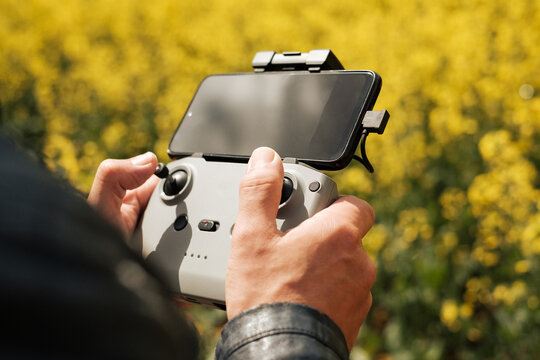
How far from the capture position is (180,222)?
1.13 metres

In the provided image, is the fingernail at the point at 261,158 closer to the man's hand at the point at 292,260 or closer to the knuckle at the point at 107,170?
the man's hand at the point at 292,260

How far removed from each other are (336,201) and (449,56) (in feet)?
8.50

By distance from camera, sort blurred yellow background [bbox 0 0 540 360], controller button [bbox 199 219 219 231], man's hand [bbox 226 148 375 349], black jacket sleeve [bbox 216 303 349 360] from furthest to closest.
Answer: blurred yellow background [bbox 0 0 540 360] < controller button [bbox 199 219 219 231] < man's hand [bbox 226 148 375 349] < black jacket sleeve [bbox 216 303 349 360]

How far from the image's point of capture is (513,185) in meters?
2.19

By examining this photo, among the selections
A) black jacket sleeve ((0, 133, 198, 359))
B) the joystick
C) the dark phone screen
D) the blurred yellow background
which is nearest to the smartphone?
the dark phone screen

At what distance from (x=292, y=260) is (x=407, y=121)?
7.68ft

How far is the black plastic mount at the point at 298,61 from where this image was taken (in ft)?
3.96

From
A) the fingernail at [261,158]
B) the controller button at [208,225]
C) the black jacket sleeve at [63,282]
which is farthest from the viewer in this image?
the controller button at [208,225]

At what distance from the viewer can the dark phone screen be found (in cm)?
111

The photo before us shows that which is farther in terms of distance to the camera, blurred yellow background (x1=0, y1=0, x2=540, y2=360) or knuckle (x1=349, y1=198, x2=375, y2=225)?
blurred yellow background (x1=0, y1=0, x2=540, y2=360)

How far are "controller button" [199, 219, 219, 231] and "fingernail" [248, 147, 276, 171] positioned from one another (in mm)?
188

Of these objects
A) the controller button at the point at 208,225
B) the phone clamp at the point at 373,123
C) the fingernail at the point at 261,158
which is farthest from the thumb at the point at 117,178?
the phone clamp at the point at 373,123

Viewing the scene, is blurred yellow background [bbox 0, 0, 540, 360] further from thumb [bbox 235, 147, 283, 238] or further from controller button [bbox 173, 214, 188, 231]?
thumb [bbox 235, 147, 283, 238]

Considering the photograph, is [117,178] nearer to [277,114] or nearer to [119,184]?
[119,184]
